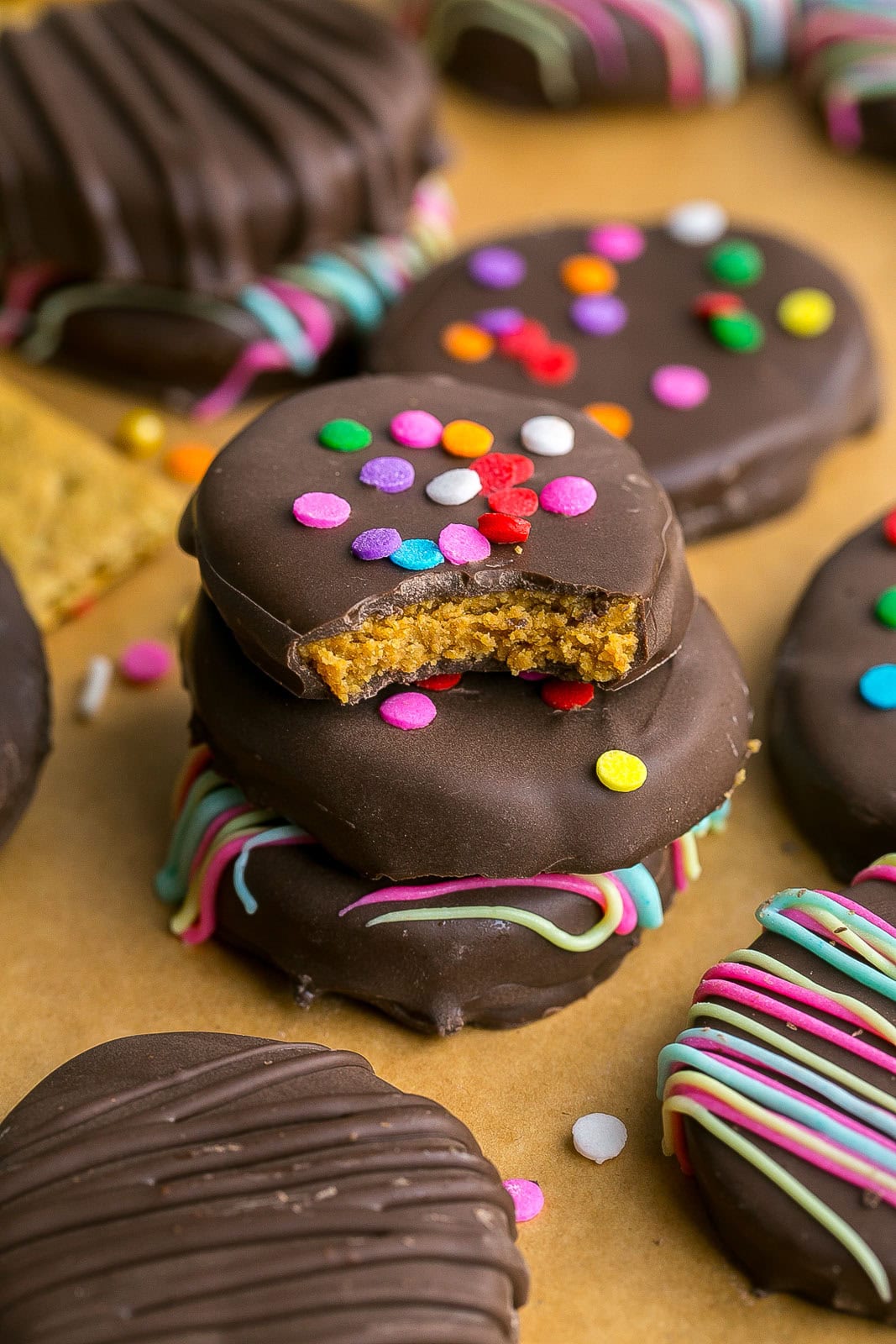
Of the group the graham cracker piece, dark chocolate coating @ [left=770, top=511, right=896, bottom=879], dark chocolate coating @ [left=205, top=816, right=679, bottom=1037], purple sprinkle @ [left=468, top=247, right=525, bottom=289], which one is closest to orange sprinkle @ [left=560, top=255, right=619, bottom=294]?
purple sprinkle @ [left=468, top=247, right=525, bottom=289]

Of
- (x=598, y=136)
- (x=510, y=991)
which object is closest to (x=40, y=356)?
(x=598, y=136)

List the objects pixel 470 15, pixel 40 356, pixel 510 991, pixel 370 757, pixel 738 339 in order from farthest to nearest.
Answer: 1. pixel 470 15
2. pixel 40 356
3. pixel 738 339
4. pixel 510 991
5. pixel 370 757

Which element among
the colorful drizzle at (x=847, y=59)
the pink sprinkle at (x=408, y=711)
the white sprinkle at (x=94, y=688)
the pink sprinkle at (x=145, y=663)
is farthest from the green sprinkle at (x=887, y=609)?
the colorful drizzle at (x=847, y=59)

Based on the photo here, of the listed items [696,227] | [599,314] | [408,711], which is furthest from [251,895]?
[696,227]

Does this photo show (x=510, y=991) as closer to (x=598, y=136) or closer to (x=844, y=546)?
(x=844, y=546)

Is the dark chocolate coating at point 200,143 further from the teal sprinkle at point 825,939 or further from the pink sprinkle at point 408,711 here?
the teal sprinkle at point 825,939

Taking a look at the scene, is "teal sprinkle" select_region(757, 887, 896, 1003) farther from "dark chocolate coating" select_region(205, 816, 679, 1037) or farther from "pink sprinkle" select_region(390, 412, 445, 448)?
"pink sprinkle" select_region(390, 412, 445, 448)
